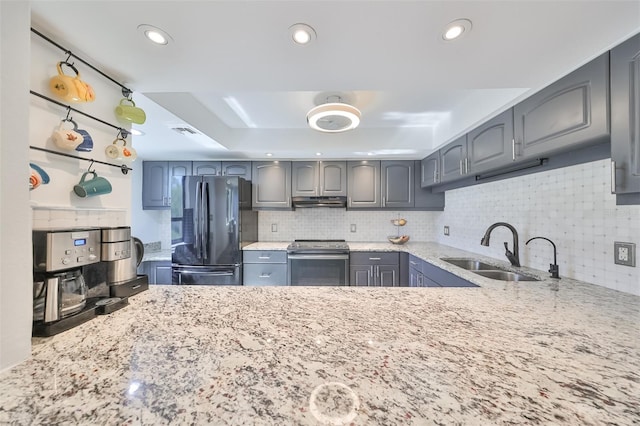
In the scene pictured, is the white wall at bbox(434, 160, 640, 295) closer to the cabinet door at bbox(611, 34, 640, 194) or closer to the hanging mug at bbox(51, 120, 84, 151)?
the cabinet door at bbox(611, 34, 640, 194)

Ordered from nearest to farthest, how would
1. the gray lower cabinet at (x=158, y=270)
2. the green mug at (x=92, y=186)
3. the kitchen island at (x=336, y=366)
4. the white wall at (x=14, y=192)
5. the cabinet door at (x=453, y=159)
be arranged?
the kitchen island at (x=336, y=366) < the white wall at (x=14, y=192) < the green mug at (x=92, y=186) < the cabinet door at (x=453, y=159) < the gray lower cabinet at (x=158, y=270)

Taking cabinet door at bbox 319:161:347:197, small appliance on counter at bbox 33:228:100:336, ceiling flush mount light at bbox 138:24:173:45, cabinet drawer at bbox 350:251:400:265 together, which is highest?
ceiling flush mount light at bbox 138:24:173:45

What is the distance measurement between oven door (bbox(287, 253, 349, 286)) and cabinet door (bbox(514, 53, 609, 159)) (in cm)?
203

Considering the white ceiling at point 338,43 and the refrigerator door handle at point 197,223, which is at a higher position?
the white ceiling at point 338,43

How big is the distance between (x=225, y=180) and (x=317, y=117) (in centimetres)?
153

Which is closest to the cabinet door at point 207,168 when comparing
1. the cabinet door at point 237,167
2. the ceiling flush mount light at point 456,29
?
the cabinet door at point 237,167

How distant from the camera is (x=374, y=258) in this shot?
2.90 meters

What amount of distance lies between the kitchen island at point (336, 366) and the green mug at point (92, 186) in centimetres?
53

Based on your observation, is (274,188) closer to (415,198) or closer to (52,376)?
(415,198)

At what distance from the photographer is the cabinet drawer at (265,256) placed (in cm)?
285

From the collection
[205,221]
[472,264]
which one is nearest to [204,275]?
[205,221]

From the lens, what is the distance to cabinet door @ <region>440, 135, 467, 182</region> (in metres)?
2.20

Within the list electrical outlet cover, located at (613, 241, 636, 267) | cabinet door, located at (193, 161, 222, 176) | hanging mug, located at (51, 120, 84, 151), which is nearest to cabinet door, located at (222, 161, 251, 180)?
cabinet door, located at (193, 161, 222, 176)

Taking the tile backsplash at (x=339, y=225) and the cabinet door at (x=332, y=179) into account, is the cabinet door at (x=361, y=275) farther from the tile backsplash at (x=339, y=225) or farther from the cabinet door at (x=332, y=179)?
the cabinet door at (x=332, y=179)
